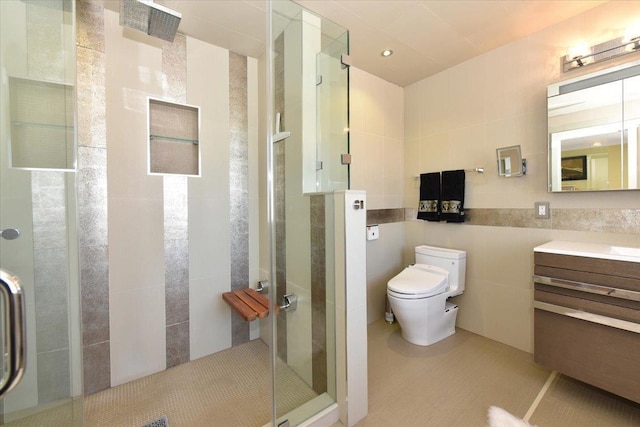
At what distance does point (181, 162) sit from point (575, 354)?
2805mm

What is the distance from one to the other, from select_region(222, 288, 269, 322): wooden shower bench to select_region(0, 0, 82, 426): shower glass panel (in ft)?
2.88

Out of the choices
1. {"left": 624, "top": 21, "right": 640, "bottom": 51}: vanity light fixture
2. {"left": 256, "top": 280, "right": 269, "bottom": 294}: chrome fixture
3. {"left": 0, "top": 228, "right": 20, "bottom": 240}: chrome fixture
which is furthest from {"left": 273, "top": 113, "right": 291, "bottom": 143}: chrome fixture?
{"left": 624, "top": 21, "right": 640, "bottom": 51}: vanity light fixture

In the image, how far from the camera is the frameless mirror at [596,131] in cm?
162

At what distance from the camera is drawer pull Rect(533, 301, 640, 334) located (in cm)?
133

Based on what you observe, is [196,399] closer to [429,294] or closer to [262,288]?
[262,288]

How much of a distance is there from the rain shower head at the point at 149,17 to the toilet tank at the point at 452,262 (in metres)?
2.58

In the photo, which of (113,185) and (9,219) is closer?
(9,219)

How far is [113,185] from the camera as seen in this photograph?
1779mm

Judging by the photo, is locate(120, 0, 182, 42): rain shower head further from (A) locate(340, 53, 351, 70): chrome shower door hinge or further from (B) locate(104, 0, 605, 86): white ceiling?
(A) locate(340, 53, 351, 70): chrome shower door hinge

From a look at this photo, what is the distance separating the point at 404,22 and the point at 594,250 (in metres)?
1.88

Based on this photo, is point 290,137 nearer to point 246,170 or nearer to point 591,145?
point 246,170

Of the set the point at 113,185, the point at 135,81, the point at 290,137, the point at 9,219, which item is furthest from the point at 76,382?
the point at 135,81

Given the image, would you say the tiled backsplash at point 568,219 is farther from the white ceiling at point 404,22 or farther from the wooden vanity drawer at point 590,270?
the white ceiling at point 404,22

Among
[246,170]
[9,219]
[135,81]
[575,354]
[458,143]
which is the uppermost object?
[135,81]
